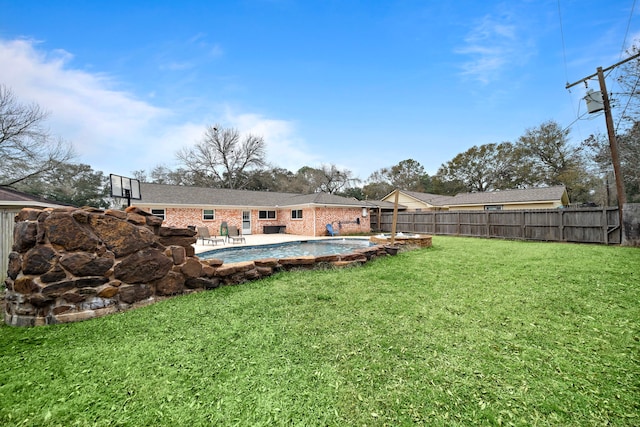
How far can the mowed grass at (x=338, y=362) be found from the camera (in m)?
1.79

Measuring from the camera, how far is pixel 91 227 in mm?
3549

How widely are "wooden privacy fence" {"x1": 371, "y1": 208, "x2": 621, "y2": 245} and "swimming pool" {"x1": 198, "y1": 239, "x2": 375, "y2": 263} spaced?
5.80 metres

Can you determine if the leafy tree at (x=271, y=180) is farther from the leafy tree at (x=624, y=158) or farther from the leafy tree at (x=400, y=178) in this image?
the leafy tree at (x=624, y=158)

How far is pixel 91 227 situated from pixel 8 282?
1.16 m

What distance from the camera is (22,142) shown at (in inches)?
531

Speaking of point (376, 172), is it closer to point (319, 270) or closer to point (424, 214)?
point (424, 214)

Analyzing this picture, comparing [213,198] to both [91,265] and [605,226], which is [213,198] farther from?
[605,226]

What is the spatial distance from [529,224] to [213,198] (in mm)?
19375

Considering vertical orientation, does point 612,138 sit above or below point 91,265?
above

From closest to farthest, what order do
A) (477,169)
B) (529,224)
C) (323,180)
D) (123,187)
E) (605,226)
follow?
(123,187), (605,226), (529,224), (477,169), (323,180)

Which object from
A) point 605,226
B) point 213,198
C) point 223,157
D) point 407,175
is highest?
point 223,157

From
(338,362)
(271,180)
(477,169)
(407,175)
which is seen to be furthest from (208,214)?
(477,169)

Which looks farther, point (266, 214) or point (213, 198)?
point (266, 214)

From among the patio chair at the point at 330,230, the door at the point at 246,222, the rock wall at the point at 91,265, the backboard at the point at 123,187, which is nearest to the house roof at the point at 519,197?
the patio chair at the point at 330,230
